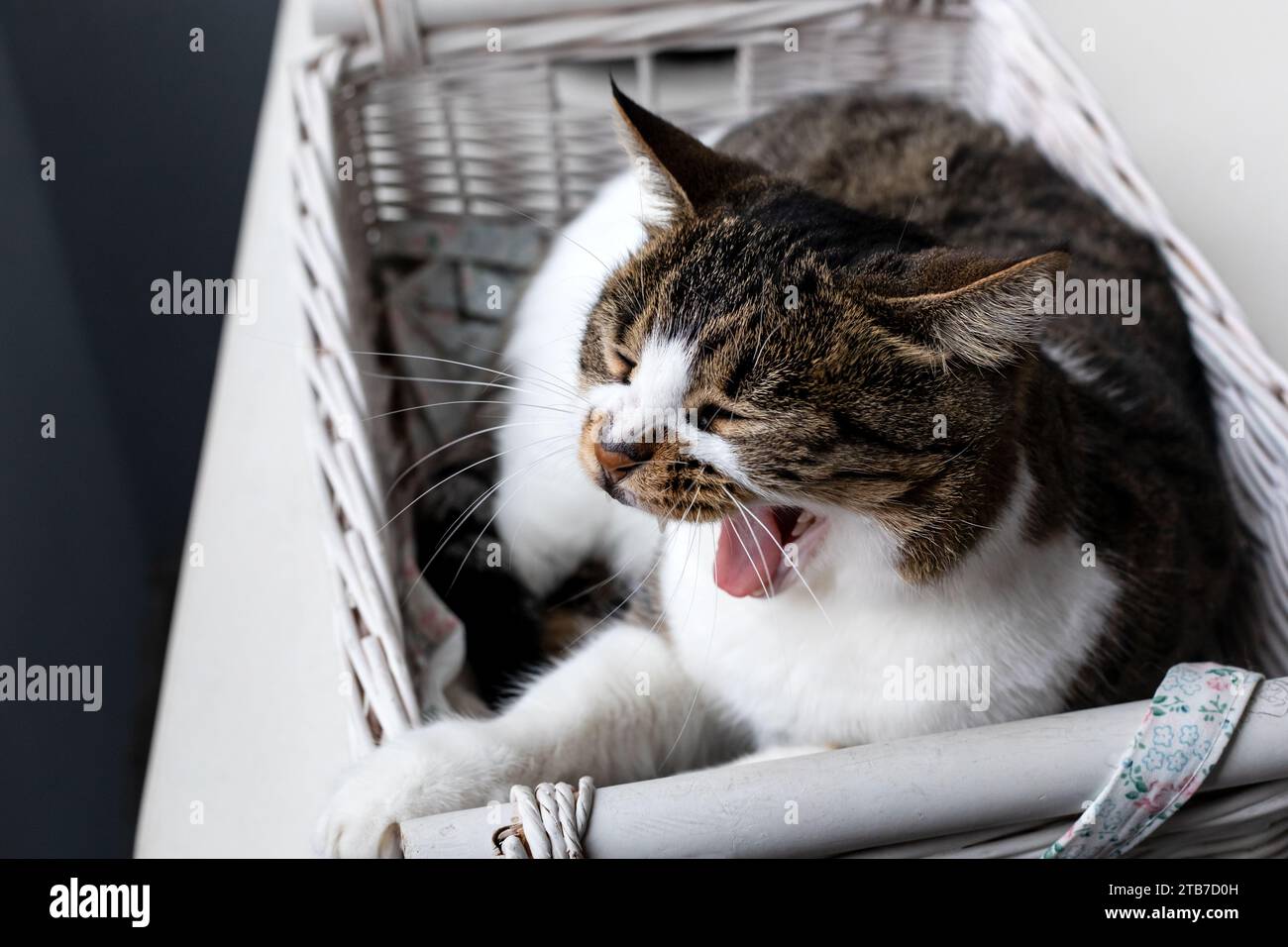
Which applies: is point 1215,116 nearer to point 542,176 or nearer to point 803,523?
point 542,176

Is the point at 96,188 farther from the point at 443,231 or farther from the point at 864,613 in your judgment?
the point at 864,613

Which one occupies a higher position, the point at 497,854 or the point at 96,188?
the point at 96,188

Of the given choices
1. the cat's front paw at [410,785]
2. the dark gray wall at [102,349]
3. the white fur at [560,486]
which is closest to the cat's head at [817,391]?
the cat's front paw at [410,785]

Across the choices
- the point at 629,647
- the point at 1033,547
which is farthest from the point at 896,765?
the point at 629,647

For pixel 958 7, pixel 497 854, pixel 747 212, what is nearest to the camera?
pixel 497 854

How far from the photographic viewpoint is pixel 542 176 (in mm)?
1563

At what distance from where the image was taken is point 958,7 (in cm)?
151

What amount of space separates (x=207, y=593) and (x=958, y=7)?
1.20 metres

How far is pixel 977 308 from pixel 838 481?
142mm

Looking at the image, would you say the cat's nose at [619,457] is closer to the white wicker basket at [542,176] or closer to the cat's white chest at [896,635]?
the cat's white chest at [896,635]

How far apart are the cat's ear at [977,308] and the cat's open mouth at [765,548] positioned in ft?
0.51

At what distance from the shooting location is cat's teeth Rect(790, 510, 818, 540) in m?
0.82

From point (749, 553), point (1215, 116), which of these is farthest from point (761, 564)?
point (1215, 116)

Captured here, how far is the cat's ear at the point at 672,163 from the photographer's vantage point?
86 cm
